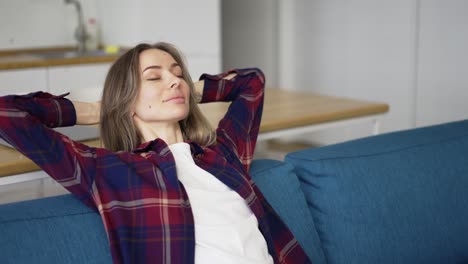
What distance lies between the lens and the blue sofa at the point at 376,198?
2.01 m

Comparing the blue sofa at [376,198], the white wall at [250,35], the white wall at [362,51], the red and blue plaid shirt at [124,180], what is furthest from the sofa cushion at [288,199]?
the white wall at [250,35]

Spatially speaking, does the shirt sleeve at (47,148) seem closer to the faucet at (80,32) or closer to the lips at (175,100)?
the lips at (175,100)

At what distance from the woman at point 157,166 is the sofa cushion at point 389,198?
194 millimetres

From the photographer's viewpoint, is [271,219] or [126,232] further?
[271,219]

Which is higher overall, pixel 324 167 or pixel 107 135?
pixel 107 135

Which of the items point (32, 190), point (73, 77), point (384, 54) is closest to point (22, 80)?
→ point (73, 77)

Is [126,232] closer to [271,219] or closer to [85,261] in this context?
[85,261]

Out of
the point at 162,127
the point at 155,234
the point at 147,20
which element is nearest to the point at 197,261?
the point at 155,234

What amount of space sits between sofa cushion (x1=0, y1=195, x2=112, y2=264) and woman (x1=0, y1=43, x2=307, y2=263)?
4cm

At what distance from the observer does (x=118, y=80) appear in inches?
71.2

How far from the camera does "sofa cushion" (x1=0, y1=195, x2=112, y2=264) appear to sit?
4.88 feet

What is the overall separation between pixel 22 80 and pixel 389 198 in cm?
234

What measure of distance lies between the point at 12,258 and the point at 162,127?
51 centimetres

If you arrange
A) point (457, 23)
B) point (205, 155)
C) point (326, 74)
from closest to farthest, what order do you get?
1. point (205, 155)
2. point (457, 23)
3. point (326, 74)
